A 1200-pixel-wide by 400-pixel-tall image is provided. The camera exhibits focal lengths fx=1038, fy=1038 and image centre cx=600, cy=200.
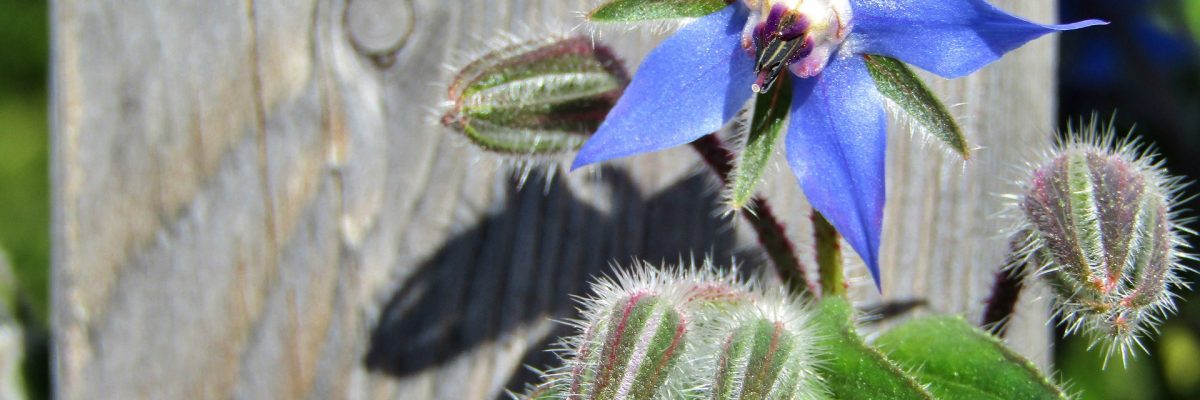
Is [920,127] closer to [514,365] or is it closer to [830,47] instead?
[830,47]

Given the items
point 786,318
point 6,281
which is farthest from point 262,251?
point 786,318

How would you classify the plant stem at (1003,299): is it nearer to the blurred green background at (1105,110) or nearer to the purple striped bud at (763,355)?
the purple striped bud at (763,355)


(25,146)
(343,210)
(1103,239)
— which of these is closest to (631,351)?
(1103,239)

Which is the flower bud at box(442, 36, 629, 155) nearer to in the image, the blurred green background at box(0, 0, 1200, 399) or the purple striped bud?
the purple striped bud

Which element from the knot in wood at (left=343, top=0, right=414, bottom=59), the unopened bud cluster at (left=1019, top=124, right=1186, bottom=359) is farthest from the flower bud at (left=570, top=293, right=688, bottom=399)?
the knot in wood at (left=343, top=0, right=414, bottom=59)

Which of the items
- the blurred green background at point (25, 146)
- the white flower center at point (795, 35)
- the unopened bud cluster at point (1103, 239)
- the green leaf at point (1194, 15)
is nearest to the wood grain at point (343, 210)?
the unopened bud cluster at point (1103, 239)

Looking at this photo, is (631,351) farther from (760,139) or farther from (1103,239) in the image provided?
(1103,239)
